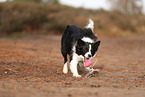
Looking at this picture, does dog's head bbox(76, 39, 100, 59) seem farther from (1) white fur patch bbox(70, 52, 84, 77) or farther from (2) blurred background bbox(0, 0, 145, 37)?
(2) blurred background bbox(0, 0, 145, 37)

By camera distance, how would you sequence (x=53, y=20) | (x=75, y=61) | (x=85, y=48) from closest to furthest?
(x=85, y=48)
(x=75, y=61)
(x=53, y=20)

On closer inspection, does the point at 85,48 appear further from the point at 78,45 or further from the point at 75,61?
the point at 75,61

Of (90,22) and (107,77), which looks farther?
(90,22)

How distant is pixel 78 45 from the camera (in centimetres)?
632

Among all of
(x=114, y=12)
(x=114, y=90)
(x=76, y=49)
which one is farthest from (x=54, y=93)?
(x=114, y=12)

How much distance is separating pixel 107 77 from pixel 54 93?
249cm

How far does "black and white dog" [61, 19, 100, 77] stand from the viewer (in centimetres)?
A: 624

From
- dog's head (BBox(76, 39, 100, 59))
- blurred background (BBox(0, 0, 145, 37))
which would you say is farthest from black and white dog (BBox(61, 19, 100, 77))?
blurred background (BBox(0, 0, 145, 37))

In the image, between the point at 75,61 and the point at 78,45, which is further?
the point at 75,61

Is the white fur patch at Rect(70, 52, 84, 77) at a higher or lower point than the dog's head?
lower

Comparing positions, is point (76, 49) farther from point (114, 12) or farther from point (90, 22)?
point (114, 12)

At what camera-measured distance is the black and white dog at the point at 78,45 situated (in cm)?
624

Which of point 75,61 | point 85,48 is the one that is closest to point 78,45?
point 85,48

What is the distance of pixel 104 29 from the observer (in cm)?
2780
